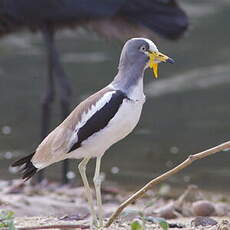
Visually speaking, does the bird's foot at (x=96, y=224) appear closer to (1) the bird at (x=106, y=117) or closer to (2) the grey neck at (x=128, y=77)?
(1) the bird at (x=106, y=117)

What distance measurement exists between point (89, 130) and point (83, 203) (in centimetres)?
279

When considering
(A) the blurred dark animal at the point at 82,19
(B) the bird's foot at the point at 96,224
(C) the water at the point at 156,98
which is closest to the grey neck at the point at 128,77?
(B) the bird's foot at the point at 96,224

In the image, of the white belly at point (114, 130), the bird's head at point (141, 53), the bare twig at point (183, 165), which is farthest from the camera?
the bird's head at point (141, 53)

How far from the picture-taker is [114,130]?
396 cm

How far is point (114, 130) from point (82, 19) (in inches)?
194

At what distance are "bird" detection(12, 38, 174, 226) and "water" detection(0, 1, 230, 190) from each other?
12.9 ft

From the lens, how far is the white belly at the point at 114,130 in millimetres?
3941

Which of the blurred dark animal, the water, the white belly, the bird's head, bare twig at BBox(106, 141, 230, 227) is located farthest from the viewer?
the blurred dark animal

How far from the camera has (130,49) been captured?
13.4ft

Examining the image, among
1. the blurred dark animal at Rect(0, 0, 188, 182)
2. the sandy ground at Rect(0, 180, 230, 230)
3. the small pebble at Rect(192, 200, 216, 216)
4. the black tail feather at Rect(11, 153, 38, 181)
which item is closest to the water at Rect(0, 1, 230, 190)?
the sandy ground at Rect(0, 180, 230, 230)

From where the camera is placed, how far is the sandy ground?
14.2ft

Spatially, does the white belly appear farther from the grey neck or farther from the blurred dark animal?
the blurred dark animal

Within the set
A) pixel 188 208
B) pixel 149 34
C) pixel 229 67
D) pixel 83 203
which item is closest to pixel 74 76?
pixel 229 67

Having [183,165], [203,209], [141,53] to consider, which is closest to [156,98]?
[203,209]
